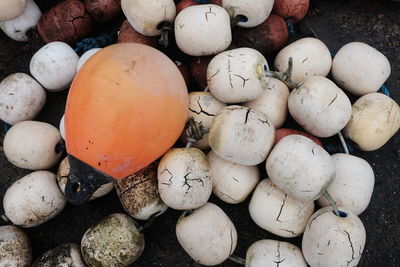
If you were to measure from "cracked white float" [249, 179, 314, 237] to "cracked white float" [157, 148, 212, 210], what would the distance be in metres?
0.24

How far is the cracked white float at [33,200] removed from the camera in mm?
1956

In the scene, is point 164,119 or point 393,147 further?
point 393,147

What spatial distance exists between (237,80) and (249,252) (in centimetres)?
76

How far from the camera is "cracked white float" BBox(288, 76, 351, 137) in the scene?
6.01 feet

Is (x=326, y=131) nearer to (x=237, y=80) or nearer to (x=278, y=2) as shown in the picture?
(x=237, y=80)

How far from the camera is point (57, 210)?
2027 mm

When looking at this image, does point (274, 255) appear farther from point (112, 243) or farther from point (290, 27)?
point (290, 27)

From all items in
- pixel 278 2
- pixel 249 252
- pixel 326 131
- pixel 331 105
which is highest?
pixel 278 2

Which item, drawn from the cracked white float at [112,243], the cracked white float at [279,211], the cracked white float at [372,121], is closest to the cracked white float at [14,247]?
the cracked white float at [112,243]

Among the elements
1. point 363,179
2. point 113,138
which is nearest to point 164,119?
point 113,138

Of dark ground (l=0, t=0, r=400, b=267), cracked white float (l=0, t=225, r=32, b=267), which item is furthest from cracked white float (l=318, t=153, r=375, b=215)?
cracked white float (l=0, t=225, r=32, b=267)

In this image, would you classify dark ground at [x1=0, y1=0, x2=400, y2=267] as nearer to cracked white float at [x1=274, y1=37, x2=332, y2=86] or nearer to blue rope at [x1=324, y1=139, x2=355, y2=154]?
blue rope at [x1=324, y1=139, x2=355, y2=154]

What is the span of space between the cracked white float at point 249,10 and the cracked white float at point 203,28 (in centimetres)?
7

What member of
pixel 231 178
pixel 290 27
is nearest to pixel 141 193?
pixel 231 178
